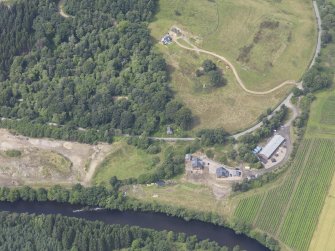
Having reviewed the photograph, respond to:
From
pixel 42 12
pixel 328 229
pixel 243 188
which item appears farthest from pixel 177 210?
pixel 42 12

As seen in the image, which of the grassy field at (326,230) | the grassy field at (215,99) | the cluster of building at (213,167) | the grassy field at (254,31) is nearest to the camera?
the grassy field at (326,230)

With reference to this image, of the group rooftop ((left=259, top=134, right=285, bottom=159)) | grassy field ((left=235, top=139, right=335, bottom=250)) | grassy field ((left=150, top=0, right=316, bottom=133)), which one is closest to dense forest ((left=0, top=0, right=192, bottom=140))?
grassy field ((left=150, top=0, right=316, bottom=133))

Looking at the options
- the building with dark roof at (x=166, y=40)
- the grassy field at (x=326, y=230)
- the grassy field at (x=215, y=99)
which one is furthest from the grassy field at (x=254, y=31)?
the grassy field at (x=326, y=230)

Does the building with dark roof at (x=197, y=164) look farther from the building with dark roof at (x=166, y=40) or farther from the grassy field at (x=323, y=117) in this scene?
the building with dark roof at (x=166, y=40)

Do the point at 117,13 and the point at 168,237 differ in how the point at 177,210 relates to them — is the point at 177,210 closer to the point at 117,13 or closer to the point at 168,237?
the point at 168,237

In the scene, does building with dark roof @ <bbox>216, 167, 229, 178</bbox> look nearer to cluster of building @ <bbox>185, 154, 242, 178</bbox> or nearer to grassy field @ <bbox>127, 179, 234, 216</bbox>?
cluster of building @ <bbox>185, 154, 242, 178</bbox>

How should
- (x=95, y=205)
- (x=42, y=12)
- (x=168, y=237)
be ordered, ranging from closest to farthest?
1. (x=168, y=237)
2. (x=95, y=205)
3. (x=42, y=12)

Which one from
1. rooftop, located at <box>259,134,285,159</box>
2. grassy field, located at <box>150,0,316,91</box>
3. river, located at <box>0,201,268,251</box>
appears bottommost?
river, located at <box>0,201,268,251</box>
